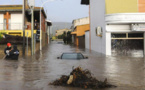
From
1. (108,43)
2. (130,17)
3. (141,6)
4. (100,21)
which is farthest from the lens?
(100,21)

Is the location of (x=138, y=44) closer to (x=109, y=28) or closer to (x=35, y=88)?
(x=109, y=28)

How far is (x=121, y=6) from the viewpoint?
888 inches

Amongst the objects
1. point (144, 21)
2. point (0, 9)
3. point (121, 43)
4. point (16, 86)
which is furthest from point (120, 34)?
point (0, 9)

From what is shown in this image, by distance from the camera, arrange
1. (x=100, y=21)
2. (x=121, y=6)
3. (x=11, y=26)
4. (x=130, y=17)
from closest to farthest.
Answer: (x=130, y=17) < (x=121, y=6) < (x=100, y=21) < (x=11, y=26)

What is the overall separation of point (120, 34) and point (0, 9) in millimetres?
20471

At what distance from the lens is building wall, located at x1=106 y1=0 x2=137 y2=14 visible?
22.4 metres

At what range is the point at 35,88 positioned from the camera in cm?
732

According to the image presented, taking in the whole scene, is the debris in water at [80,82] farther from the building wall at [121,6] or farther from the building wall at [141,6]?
the building wall at [141,6]

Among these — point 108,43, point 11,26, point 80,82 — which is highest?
Answer: point 11,26

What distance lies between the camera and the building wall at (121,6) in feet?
73.5

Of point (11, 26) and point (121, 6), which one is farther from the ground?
point (121, 6)

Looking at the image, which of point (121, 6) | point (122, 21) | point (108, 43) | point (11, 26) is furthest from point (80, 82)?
point (11, 26)

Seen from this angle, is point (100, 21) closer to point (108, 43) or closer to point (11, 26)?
point (108, 43)

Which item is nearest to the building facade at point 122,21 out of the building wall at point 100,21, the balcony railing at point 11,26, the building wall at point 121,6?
the building wall at point 121,6
